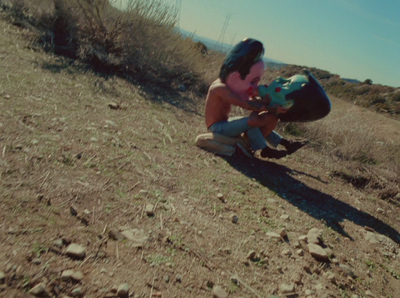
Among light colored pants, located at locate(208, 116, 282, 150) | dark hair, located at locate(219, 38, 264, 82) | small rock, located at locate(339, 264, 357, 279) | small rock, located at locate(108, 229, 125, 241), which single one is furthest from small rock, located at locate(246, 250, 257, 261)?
dark hair, located at locate(219, 38, 264, 82)

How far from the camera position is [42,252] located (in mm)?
1356

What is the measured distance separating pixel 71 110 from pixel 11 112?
559 millimetres

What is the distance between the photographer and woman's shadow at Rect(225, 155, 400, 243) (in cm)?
254

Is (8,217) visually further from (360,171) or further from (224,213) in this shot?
(360,171)

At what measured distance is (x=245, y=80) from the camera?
284 cm

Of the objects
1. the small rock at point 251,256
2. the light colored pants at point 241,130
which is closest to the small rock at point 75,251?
the small rock at point 251,256

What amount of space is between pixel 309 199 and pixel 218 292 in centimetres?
162

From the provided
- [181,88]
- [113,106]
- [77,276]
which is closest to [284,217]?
[77,276]

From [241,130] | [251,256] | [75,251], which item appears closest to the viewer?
[75,251]

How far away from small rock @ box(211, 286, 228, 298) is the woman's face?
1832mm

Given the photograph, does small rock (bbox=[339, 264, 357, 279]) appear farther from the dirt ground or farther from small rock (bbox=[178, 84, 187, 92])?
small rock (bbox=[178, 84, 187, 92])

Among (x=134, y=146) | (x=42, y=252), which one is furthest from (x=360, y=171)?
(x=42, y=252)

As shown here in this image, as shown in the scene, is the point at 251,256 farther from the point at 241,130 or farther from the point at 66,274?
the point at 241,130

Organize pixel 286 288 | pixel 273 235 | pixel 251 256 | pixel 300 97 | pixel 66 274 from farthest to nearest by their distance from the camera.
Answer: pixel 300 97 → pixel 273 235 → pixel 251 256 → pixel 286 288 → pixel 66 274
